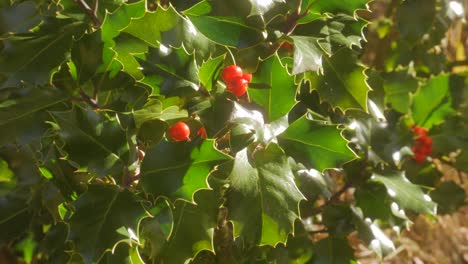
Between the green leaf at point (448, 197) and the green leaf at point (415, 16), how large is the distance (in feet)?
1.62

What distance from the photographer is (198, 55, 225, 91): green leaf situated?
1143mm

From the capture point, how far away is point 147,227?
1116 millimetres

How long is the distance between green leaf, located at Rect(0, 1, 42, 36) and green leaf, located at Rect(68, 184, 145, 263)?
1.51ft

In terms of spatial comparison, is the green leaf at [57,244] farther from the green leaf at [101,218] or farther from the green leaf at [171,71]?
the green leaf at [171,71]

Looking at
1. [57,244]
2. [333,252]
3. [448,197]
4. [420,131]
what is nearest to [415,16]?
[420,131]

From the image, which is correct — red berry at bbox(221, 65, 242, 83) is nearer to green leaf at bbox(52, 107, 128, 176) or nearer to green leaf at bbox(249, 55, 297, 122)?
green leaf at bbox(249, 55, 297, 122)

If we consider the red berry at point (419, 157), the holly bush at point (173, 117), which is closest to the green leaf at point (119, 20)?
the holly bush at point (173, 117)

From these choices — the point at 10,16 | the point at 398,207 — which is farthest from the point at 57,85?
the point at 398,207

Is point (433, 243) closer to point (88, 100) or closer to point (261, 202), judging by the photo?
point (261, 202)

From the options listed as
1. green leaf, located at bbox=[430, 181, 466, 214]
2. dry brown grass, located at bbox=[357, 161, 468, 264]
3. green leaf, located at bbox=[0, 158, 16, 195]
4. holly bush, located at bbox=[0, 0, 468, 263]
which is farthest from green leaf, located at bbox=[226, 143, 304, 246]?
dry brown grass, located at bbox=[357, 161, 468, 264]

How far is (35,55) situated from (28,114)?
0.13m

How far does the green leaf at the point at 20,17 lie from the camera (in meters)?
1.29

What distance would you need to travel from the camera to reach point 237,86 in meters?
1.12

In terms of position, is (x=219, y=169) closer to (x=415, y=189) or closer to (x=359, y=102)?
(x=359, y=102)
